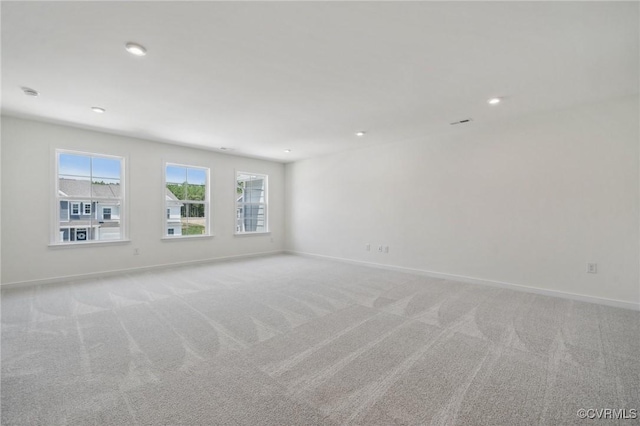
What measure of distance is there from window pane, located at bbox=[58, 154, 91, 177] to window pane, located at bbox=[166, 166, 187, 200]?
1265mm

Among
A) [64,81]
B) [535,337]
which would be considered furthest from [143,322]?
[535,337]

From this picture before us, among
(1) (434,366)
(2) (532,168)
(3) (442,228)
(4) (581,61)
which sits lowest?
(1) (434,366)

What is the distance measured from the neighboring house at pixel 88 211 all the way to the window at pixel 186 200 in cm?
85

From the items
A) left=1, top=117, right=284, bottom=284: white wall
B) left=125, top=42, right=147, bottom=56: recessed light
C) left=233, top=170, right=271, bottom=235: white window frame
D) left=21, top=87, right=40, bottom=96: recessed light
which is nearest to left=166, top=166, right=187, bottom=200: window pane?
left=1, top=117, right=284, bottom=284: white wall

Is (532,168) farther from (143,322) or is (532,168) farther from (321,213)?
(143,322)

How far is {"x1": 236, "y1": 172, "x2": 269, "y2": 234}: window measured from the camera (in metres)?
6.93

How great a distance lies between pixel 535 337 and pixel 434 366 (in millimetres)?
1221

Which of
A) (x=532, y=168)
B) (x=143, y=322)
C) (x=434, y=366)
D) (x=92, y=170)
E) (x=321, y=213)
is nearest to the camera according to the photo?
(x=434, y=366)

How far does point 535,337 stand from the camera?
2592mm

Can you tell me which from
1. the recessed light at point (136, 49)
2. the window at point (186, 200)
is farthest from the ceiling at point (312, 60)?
the window at point (186, 200)

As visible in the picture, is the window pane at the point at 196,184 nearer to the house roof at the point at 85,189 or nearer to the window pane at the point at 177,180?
the window pane at the point at 177,180

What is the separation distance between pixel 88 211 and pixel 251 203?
128 inches

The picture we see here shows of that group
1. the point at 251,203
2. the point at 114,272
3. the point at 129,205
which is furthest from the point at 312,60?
the point at 251,203

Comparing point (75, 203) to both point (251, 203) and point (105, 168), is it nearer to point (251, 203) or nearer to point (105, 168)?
point (105, 168)
